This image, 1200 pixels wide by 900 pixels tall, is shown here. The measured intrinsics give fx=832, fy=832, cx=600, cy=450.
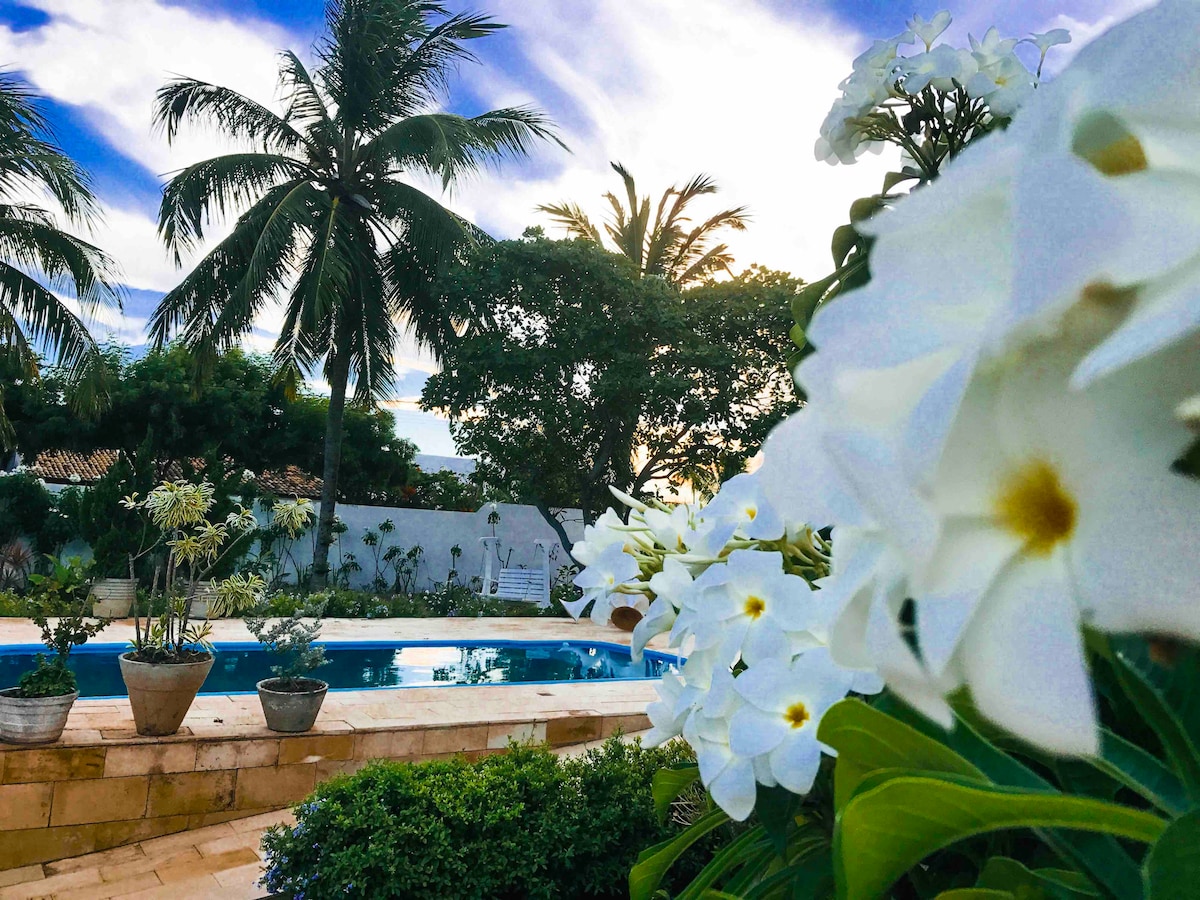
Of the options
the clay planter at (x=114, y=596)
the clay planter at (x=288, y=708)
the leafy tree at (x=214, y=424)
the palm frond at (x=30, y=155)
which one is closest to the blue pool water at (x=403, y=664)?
the clay planter at (x=288, y=708)

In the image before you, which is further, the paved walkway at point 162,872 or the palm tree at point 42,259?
the palm tree at point 42,259

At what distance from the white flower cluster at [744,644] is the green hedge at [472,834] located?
224 cm

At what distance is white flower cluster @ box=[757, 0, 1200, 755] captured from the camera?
0.15 meters

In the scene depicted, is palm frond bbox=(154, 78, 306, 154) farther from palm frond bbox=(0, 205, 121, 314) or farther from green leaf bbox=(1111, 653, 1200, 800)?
green leaf bbox=(1111, 653, 1200, 800)

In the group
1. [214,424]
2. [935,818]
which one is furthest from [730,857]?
[214,424]

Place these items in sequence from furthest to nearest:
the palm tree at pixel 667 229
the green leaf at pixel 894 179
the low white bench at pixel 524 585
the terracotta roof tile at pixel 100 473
Result: the terracotta roof tile at pixel 100 473
the palm tree at pixel 667 229
the low white bench at pixel 524 585
the green leaf at pixel 894 179

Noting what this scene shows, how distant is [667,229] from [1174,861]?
13918 millimetres

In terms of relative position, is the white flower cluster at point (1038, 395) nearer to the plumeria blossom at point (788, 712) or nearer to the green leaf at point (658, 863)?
the plumeria blossom at point (788, 712)

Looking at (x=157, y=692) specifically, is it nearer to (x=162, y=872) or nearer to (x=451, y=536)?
(x=162, y=872)

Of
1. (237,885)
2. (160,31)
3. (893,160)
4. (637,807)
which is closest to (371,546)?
(160,31)

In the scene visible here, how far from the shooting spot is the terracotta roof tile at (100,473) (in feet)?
49.5

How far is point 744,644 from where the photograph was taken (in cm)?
56

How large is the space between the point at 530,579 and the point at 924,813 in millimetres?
12536

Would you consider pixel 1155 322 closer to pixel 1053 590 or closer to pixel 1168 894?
pixel 1053 590
